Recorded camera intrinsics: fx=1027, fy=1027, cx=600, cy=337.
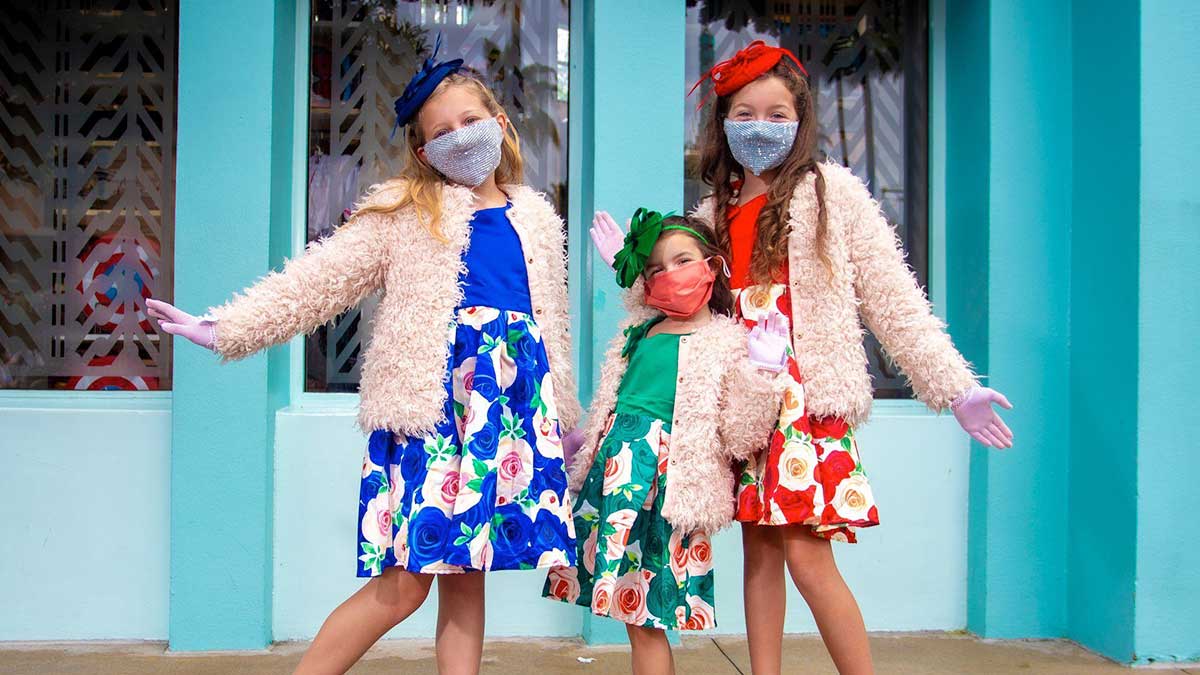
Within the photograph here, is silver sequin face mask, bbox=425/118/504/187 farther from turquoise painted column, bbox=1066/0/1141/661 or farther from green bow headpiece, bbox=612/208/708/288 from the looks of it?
turquoise painted column, bbox=1066/0/1141/661

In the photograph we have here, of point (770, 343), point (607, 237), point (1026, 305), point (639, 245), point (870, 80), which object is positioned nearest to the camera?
point (770, 343)

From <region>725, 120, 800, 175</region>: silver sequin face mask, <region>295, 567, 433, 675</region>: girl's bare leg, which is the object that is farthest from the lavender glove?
<region>725, 120, 800, 175</region>: silver sequin face mask

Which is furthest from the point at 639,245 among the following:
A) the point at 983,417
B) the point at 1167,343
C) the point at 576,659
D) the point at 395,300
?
the point at 1167,343

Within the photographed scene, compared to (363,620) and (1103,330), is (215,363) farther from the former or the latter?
(1103,330)

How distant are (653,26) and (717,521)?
6.65 feet

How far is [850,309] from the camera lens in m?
2.67

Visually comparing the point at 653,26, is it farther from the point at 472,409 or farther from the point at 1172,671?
the point at 1172,671

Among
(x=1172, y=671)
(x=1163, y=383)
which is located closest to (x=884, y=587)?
(x=1172, y=671)

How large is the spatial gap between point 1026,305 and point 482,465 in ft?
7.93

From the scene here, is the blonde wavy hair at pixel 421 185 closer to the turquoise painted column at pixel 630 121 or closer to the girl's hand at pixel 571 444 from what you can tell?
the girl's hand at pixel 571 444

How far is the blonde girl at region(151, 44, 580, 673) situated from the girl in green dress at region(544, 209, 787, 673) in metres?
0.12

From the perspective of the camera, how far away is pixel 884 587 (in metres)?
4.02

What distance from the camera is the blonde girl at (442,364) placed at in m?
2.50

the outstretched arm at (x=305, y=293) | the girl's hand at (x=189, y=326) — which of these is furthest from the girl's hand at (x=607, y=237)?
the girl's hand at (x=189, y=326)
